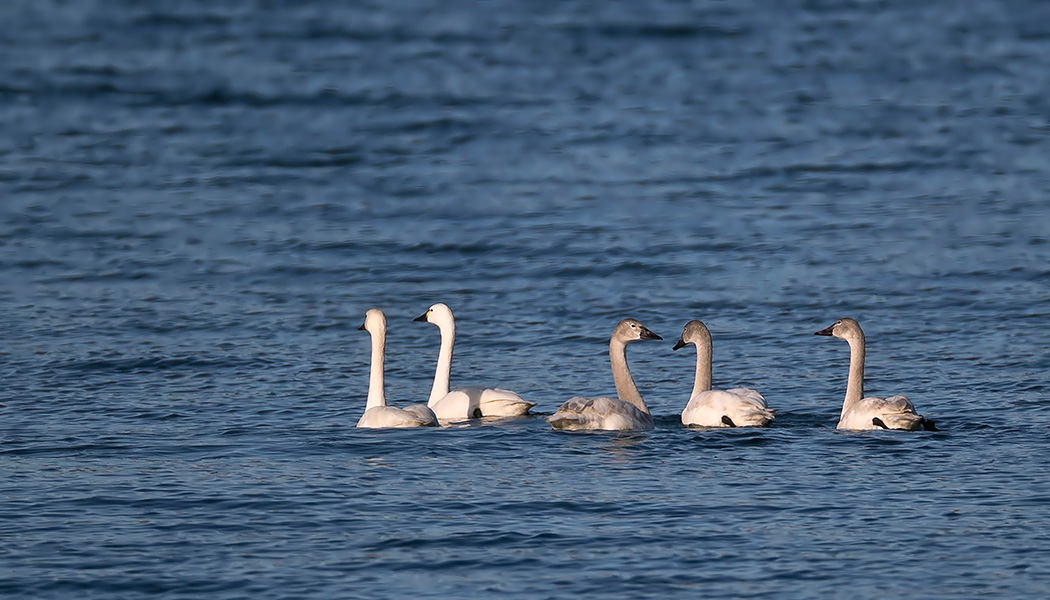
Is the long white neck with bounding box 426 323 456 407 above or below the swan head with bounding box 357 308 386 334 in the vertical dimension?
below

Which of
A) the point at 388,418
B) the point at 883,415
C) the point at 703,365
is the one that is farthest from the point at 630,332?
the point at 883,415

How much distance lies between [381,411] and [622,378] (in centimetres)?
235

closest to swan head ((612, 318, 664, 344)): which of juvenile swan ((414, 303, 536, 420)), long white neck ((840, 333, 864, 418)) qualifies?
juvenile swan ((414, 303, 536, 420))

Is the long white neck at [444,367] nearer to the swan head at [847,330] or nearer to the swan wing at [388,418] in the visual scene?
the swan wing at [388,418]

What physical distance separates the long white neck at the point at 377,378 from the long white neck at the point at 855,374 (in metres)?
4.00

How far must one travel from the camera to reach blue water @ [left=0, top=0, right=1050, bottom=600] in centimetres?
1135

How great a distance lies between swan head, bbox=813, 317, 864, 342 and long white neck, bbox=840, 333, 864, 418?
2cm

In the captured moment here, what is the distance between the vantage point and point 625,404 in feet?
47.9

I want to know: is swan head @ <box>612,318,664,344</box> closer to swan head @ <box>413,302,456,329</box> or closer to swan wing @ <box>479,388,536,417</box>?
swan wing @ <box>479,388,536,417</box>

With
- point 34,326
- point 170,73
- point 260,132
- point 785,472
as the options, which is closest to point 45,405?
point 34,326

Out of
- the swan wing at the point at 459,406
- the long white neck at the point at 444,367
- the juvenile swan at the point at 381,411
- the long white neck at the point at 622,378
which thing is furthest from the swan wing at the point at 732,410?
the long white neck at the point at 444,367

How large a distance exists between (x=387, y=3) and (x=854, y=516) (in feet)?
113

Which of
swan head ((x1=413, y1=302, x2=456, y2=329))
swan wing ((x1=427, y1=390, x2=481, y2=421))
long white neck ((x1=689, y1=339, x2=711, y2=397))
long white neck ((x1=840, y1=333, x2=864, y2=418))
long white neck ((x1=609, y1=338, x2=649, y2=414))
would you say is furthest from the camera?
swan head ((x1=413, y1=302, x2=456, y2=329))

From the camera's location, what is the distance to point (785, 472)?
12922mm
